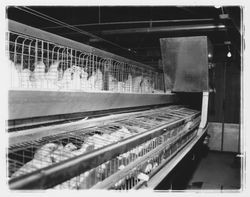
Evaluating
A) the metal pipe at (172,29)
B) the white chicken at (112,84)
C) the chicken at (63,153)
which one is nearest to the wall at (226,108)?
the metal pipe at (172,29)

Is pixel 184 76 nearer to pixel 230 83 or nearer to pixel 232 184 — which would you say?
pixel 232 184

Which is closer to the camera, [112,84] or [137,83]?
[112,84]

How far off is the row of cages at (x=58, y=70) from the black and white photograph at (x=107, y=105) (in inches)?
0.4

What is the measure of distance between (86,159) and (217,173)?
4296 mm

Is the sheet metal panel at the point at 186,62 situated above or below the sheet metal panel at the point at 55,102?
above

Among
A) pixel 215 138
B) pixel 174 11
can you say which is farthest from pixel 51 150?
pixel 215 138

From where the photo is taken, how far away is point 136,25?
14.2 ft

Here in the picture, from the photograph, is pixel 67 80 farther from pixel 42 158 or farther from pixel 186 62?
pixel 186 62

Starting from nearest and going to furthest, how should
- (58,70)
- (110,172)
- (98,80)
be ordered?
(110,172) < (58,70) < (98,80)

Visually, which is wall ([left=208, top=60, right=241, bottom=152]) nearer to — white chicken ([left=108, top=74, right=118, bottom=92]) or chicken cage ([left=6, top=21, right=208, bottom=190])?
chicken cage ([left=6, top=21, right=208, bottom=190])

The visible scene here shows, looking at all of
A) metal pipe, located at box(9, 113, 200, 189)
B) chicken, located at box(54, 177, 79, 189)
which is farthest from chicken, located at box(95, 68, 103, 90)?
metal pipe, located at box(9, 113, 200, 189)

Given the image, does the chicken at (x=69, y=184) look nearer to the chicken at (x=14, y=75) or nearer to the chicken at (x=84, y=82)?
the chicken at (x=14, y=75)

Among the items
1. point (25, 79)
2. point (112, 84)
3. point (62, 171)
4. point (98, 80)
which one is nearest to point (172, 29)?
point (112, 84)

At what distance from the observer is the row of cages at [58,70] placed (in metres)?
1.54
